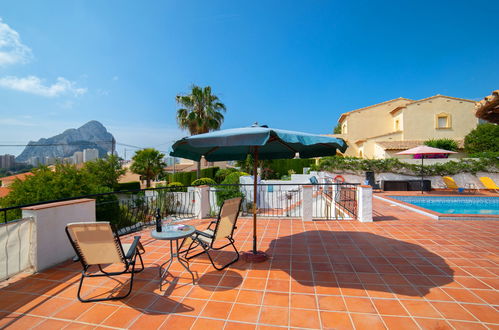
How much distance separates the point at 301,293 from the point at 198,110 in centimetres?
1758

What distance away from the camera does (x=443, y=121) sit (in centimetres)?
2244

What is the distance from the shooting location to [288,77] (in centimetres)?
1616

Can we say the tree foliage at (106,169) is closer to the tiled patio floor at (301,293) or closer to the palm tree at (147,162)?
the palm tree at (147,162)

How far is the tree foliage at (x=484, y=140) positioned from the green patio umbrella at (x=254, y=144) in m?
20.6

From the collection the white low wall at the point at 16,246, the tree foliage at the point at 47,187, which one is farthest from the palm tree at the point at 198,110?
the white low wall at the point at 16,246

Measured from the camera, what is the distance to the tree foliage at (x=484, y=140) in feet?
56.2

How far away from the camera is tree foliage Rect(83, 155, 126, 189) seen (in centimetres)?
1711

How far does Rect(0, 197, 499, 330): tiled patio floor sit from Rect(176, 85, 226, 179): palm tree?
15.2 meters

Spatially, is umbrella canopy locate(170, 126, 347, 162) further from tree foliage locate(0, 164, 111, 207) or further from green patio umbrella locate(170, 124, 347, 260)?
tree foliage locate(0, 164, 111, 207)

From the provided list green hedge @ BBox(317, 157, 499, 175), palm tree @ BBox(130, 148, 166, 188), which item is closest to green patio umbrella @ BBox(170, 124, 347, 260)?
green hedge @ BBox(317, 157, 499, 175)

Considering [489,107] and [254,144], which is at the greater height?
[489,107]

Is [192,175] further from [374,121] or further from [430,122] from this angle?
[430,122]

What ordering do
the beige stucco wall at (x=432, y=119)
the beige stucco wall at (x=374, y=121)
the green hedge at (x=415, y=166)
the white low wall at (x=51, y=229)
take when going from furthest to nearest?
the beige stucco wall at (x=374, y=121)
the beige stucco wall at (x=432, y=119)
the green hedge at (x=415, y=166)
the white low wall at (x=51, y=229)

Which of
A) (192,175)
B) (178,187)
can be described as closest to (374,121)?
(192,175)
